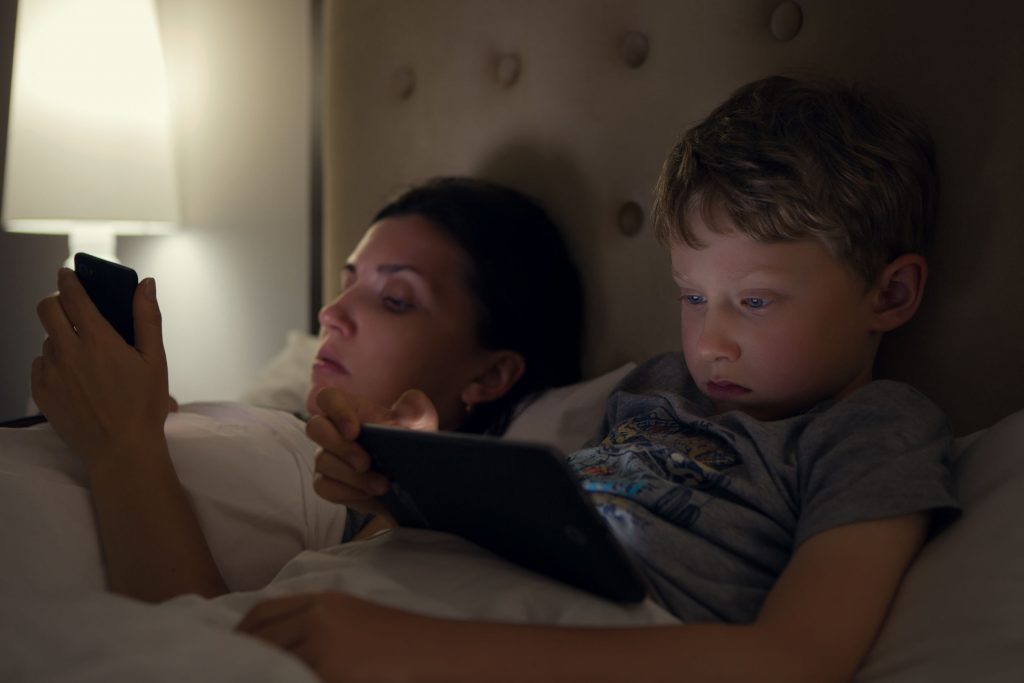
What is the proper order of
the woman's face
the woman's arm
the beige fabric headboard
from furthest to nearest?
the woman's face < the beige fabric headboard < the woman's arm

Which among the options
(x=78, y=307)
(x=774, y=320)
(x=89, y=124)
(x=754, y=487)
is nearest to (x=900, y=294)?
(x=774, y=320)

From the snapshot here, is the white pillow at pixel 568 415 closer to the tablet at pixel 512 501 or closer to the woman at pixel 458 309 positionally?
the woman at pixel 458 309

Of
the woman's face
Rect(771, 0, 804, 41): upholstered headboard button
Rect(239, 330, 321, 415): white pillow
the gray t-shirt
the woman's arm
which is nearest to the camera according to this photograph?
the gray t-shirt

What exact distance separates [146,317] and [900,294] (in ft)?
2.56

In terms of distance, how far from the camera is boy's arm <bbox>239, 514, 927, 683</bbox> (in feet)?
1.84

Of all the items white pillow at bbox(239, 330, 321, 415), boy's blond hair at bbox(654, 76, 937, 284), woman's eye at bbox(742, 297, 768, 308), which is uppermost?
boy's blond hair at bbox(654, 76, 937, 284)

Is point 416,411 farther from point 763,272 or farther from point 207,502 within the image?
point 763,272

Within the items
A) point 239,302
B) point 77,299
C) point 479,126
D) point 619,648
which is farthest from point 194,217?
point 619,648

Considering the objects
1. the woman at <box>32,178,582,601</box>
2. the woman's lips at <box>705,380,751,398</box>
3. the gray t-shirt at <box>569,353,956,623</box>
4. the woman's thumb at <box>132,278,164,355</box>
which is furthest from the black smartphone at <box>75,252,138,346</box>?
the woman's lips at <box>705,380,751,398</box>

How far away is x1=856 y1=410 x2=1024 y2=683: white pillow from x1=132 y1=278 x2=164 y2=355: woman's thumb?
2.42 ft

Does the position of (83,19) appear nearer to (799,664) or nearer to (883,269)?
(883,269)

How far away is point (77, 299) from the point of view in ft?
3.02

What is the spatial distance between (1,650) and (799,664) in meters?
0.52

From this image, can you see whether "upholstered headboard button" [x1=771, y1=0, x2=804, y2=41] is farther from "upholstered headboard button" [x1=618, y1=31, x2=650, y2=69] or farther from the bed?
"upholstered headboard button" [x1=618, y1=31, x2=650, y2=69]
